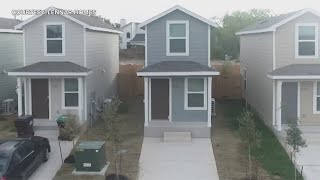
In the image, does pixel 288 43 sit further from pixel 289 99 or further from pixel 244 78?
pixel 244 78

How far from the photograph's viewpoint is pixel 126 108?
29.3 meters

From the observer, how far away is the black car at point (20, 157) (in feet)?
49.0

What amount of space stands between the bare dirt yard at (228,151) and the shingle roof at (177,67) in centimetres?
299

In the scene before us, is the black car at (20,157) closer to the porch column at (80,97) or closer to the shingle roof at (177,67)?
the porch column at (80,97)

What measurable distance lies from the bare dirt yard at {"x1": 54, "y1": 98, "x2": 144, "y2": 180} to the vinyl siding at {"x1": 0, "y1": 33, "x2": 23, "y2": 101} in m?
6.99

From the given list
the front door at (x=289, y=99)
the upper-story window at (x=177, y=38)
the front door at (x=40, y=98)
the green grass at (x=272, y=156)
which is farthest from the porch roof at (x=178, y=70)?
the front door at (x=40, y=98)

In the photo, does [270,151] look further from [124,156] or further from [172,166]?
[124,156]

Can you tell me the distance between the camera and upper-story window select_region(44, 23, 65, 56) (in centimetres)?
2383

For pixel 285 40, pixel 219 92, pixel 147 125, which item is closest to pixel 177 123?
pixel 147 125

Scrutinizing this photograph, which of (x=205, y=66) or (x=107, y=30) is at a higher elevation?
(x=107, y=30)

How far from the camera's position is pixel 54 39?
941 inches

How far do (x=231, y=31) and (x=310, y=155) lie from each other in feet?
158

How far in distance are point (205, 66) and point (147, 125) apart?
3636mm

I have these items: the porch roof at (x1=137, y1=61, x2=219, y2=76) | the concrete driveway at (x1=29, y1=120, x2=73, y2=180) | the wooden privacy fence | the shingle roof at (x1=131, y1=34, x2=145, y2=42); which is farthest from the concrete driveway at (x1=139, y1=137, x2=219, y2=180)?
the shingle roof at (x1=131, y1=34, x2=145, y2=42)
